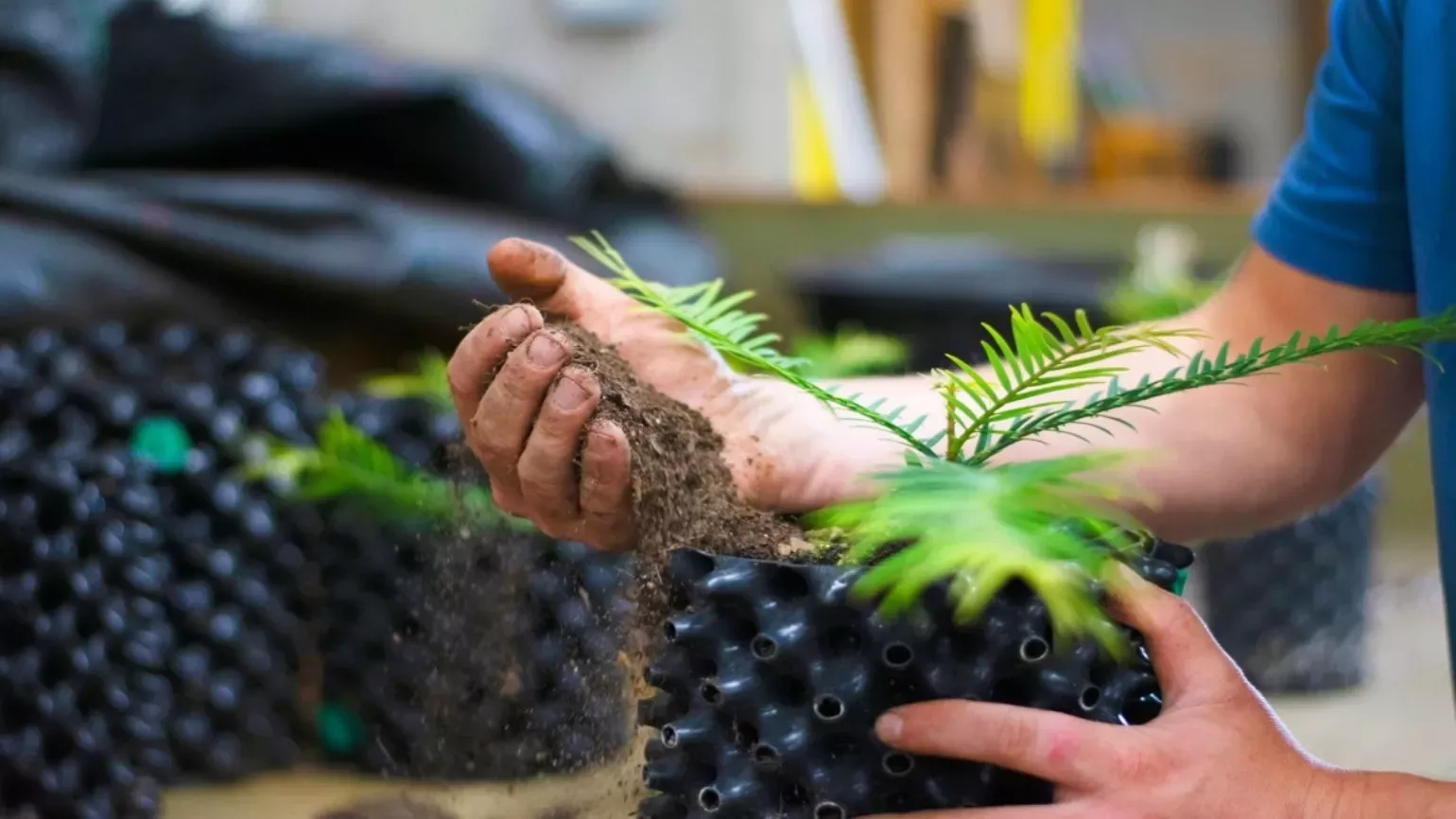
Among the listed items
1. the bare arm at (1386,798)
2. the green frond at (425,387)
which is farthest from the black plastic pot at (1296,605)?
the bare arm at (1386,798)

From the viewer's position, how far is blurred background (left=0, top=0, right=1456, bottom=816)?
1134 mm

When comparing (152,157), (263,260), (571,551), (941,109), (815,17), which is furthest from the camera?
(941,109)

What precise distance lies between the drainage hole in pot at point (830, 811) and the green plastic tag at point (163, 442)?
68 centimetres

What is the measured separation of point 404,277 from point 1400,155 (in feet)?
2.90

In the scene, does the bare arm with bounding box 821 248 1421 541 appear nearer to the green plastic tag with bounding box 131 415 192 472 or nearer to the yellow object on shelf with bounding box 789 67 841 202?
the green plastic tag with bounding box 131 415 192 472

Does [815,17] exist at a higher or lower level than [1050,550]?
lower

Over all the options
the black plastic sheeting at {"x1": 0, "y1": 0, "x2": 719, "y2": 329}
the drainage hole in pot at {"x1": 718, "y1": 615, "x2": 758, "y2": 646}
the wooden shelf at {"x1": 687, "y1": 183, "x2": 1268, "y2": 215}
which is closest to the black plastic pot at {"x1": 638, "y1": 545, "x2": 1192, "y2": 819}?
the drainage hole in pot at {"x1": 718, "y1": 615, "x2": 758, "y2": 646}

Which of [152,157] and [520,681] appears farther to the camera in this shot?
[152,157]

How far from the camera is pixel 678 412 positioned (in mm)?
547

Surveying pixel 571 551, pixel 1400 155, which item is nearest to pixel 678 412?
pixel 571 551

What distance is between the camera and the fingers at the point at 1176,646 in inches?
18.3

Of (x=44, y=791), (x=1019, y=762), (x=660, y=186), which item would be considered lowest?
(x=44, y=791)

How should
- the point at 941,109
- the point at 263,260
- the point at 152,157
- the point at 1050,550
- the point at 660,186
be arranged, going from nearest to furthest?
the point at 1050,550, the point at 263,260, the point at 152,157, the point at 660,186, the point at 941,109

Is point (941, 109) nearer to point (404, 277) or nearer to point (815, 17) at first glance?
point (815, 17)
